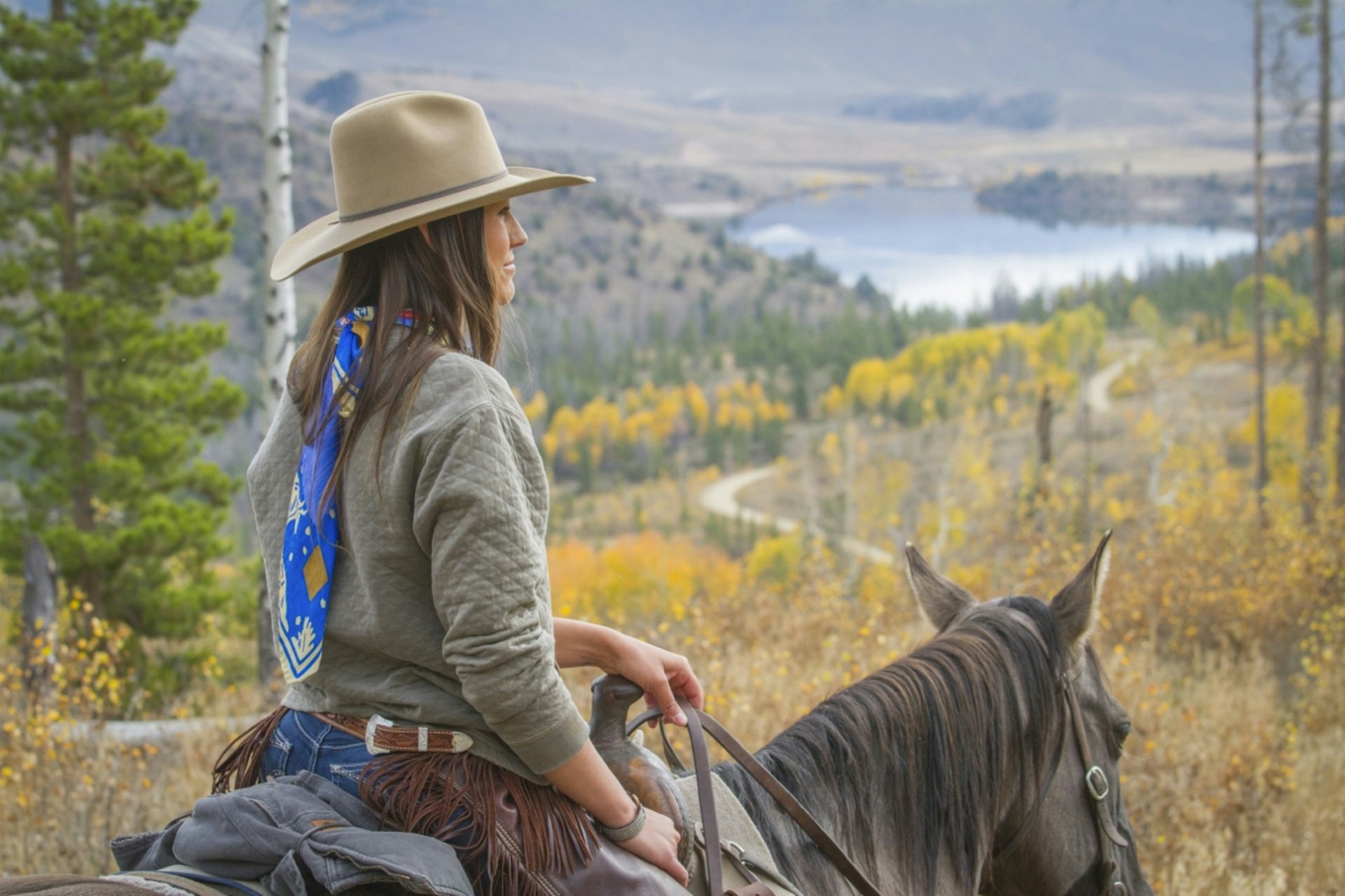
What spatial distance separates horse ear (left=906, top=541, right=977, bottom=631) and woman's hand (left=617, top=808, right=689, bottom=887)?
1.17 metres

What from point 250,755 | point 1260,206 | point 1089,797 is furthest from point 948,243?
point 250,755

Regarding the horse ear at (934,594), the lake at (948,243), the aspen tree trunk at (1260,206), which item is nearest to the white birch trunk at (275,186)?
the horse ear at (934,594)

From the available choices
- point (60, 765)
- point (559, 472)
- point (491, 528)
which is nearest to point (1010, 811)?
point (491, 528)

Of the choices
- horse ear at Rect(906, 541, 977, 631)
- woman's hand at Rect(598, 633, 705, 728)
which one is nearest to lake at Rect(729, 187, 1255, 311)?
horse ear at Rect(906, 541, 977, 631)

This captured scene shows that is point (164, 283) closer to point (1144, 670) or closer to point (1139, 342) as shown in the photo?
point (1144, 670)

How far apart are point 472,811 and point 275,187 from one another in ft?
22.6

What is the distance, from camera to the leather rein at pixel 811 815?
226 cm

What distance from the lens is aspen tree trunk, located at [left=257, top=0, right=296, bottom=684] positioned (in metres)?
7.86

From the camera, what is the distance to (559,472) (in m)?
85.9

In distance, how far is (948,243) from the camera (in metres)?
147

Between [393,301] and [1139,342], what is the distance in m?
86.5

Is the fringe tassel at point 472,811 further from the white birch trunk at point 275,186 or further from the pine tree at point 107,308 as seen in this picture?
the pine tree at point 107,308

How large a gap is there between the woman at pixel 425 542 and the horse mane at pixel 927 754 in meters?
0.60

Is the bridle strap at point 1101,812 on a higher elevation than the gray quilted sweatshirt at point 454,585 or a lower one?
lower
